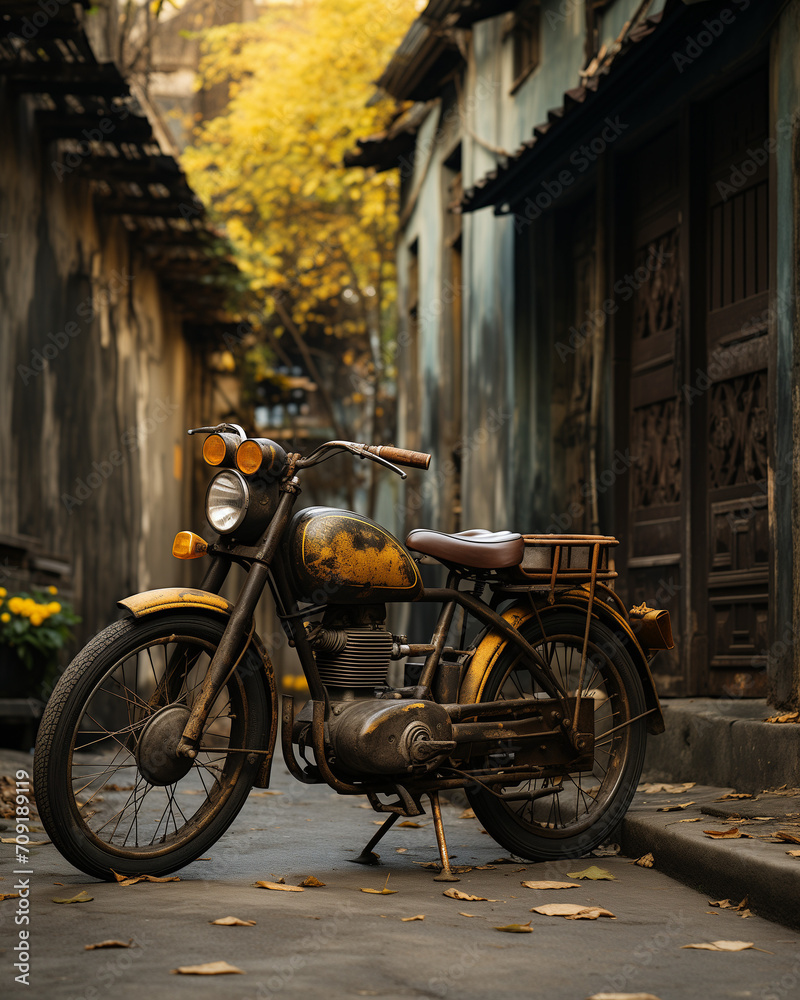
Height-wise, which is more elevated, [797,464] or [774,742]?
[797,464]

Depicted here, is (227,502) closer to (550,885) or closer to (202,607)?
(202,607)

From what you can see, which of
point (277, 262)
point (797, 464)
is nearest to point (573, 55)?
point (797, 464)

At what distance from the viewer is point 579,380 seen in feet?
29.0

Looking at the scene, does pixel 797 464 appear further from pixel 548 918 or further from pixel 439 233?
pixel 439 233

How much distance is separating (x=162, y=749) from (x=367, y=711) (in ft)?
2.21

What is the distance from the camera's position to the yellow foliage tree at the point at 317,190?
21.3 metres

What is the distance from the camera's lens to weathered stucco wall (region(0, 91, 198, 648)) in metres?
9.01

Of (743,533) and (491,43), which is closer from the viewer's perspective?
A: (743,533)

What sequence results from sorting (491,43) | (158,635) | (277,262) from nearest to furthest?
1. (158,635)
2. (491,43)
3. (277,262)

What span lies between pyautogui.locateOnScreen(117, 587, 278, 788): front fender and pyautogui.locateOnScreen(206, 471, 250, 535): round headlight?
228 millimetres

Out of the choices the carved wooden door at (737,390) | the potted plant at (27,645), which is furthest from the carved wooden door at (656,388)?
the potted plant at (27,645)

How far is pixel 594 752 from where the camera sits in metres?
4.39

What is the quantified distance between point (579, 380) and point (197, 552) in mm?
5657

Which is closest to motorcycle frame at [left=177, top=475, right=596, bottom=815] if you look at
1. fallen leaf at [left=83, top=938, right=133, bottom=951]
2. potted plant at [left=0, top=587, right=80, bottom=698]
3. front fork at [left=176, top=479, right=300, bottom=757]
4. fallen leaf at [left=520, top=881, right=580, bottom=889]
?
front fork at [left=176, top=479, right=300, bottom=757]
